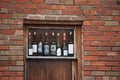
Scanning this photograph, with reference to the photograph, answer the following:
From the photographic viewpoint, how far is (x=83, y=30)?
5.21 m

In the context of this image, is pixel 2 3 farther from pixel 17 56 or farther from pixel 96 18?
pixel 96 18

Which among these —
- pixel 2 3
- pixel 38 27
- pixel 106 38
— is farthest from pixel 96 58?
pixel 2 3

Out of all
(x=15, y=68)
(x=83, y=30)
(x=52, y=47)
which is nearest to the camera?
(x=15, y=68)

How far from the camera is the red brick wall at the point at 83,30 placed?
16.8ft

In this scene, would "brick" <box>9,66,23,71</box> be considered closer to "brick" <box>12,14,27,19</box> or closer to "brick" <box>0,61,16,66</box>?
"brick" <box>0,61,16,66</box>

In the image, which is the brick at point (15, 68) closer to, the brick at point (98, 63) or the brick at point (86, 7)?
the brick at point (98, 63)

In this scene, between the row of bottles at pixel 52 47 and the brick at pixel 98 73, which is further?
the row of bottles at pixel 52 47

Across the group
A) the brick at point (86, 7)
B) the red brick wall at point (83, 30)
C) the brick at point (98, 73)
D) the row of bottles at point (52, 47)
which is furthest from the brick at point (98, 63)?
the brick at point (86, 7)

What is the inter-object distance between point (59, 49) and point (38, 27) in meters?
0.55

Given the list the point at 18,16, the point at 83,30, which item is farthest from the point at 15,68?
the point at 83,30

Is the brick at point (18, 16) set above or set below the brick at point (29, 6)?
below

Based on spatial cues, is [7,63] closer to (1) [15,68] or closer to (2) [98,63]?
(1) [15,68]

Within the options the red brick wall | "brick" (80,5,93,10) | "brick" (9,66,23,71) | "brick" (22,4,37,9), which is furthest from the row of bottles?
"brick" (80,5,93,10)

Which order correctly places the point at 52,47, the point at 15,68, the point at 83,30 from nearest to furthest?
the point at 15,68, the point at 83,30, the point at 52,47
